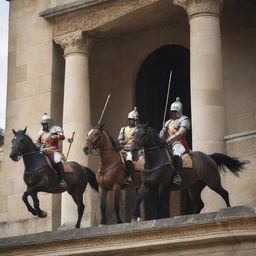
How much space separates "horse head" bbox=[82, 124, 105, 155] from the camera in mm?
22000

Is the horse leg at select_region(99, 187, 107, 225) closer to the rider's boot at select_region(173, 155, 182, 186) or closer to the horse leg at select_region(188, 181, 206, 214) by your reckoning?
the rider's boot at select_region(173, 155, 182, 186)

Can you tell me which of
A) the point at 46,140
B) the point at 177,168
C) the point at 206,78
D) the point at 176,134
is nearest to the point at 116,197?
the point at 177,168

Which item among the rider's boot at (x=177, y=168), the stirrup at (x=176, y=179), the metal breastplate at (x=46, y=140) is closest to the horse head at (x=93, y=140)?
the metal breastplate at (x=46, y=140)

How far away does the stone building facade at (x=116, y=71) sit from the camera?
83.5 ft

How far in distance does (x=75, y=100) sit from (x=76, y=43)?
77.2 inches

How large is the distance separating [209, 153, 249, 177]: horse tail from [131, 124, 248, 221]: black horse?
14.5 inches

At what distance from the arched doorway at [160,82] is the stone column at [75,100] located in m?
3.03

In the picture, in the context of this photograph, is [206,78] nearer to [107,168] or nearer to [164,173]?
[107,168]

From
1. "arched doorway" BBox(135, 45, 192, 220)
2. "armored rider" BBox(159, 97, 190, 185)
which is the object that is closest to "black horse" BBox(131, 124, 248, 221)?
"armored rider" BBox(159, 97, 190, 185)

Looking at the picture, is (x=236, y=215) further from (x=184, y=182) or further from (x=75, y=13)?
(x=75, y=13)

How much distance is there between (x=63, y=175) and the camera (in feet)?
76.8

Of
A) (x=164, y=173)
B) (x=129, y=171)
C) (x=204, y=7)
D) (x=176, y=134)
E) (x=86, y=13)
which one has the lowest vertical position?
(x=164, y=173)

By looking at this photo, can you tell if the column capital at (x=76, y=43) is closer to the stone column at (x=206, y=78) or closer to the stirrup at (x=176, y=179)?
the stone column at (x=206, y=78)

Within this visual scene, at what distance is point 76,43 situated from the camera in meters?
28.5
